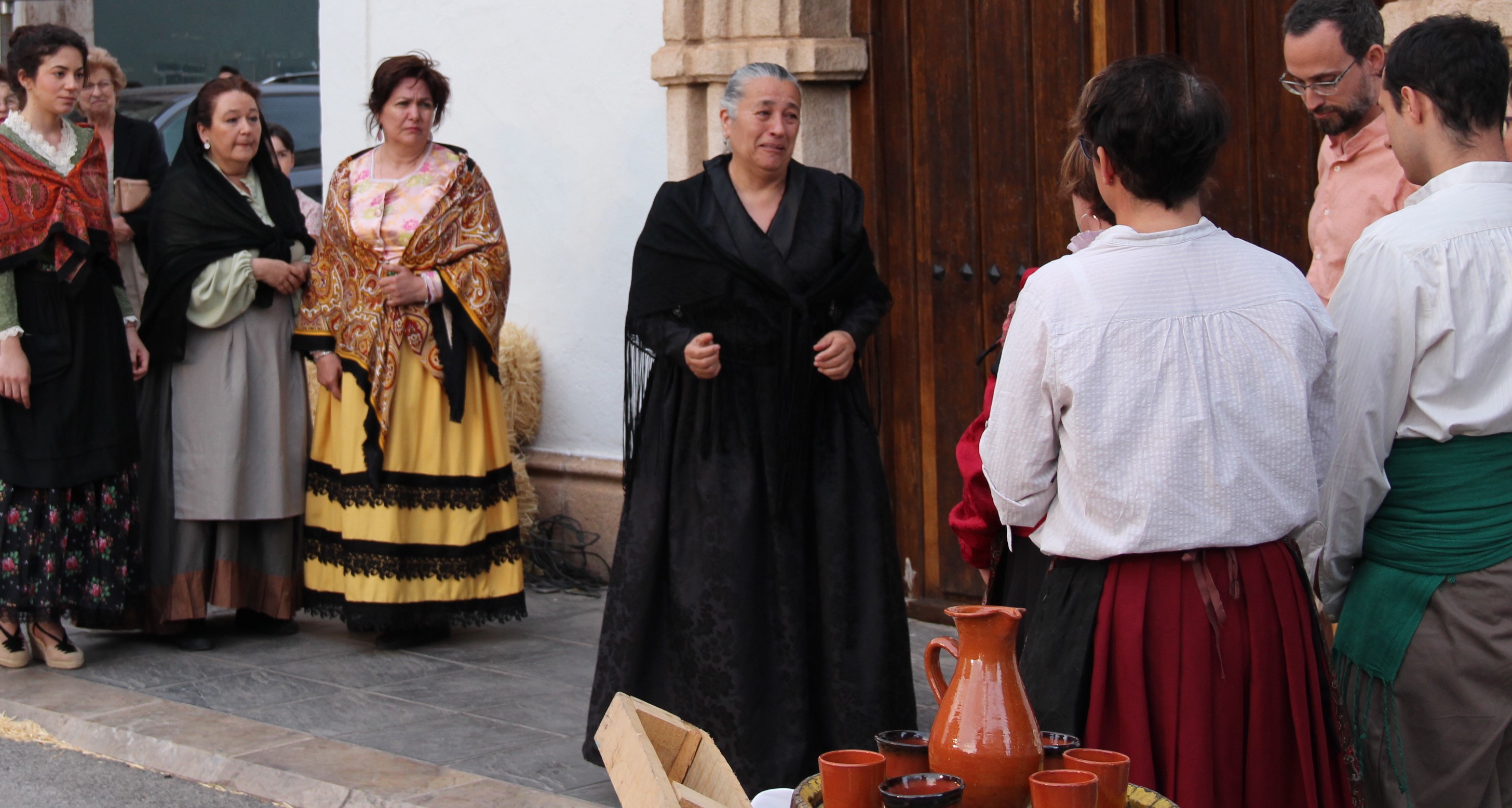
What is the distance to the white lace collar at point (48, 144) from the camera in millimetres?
5492

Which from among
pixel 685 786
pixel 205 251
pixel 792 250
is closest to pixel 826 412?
pixel 792 250

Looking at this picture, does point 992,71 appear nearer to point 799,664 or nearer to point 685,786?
point 799,664

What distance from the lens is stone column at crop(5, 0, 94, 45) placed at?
38.3ft

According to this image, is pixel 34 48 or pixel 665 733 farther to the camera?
pixel 34 48

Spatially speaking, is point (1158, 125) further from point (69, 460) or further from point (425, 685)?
point (69, 460)

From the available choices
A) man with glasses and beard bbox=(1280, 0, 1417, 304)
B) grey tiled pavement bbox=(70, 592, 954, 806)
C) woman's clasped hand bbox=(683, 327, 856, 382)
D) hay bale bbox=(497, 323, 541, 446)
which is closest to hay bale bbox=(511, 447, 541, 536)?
hay bale bbox=(497, 323, 541, 446)

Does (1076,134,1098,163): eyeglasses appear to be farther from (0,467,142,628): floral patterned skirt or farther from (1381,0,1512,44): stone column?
(0,467,142,628): floral patterned skirt

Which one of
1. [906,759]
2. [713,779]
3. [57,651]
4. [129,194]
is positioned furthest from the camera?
[129,194]

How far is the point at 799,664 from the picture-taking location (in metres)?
4.18

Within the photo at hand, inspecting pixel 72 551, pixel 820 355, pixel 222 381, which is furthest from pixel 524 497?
pixel 820 355

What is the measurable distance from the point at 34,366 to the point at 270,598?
124 centimetres

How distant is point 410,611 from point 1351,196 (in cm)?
365

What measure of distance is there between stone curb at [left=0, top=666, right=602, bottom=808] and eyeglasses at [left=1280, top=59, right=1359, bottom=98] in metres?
2.46

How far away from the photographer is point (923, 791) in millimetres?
1882
